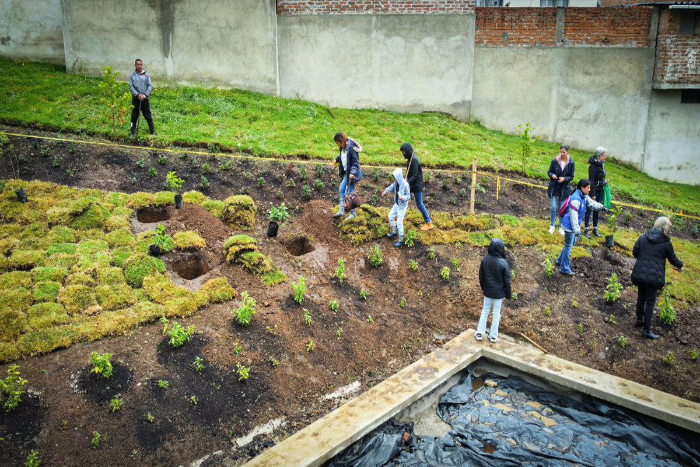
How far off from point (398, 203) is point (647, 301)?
4.58m

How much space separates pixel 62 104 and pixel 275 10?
682 centimetres

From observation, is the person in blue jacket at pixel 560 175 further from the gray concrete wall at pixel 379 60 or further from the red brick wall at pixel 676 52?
the red brick wall at pixel 676 52

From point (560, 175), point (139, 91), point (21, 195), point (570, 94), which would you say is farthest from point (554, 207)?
point (21, 195)

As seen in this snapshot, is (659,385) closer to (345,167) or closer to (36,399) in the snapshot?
(345,167)

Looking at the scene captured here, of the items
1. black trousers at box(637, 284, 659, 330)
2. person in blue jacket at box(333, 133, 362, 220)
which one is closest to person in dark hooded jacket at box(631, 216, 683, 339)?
black trousers at box(637, 284, 659, 330)

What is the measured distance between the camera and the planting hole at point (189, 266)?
9344 mm

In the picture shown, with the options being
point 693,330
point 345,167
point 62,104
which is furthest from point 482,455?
point 62,104

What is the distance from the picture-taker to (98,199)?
10.4m

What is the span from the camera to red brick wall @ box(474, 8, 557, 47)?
56.9 feet

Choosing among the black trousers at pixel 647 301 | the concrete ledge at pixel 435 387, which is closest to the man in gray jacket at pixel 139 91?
the concrete ledge at pixel 435 387

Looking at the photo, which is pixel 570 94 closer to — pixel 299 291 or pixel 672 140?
pixel 672 140

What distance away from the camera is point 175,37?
1670cm

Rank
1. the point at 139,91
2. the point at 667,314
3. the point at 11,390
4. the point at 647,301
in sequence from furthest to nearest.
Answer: the point at 139,91 → the point at 667,314 → the point at 647,301 → the point at 11,390

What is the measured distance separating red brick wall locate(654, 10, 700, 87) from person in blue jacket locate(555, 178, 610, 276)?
9.39 meters
